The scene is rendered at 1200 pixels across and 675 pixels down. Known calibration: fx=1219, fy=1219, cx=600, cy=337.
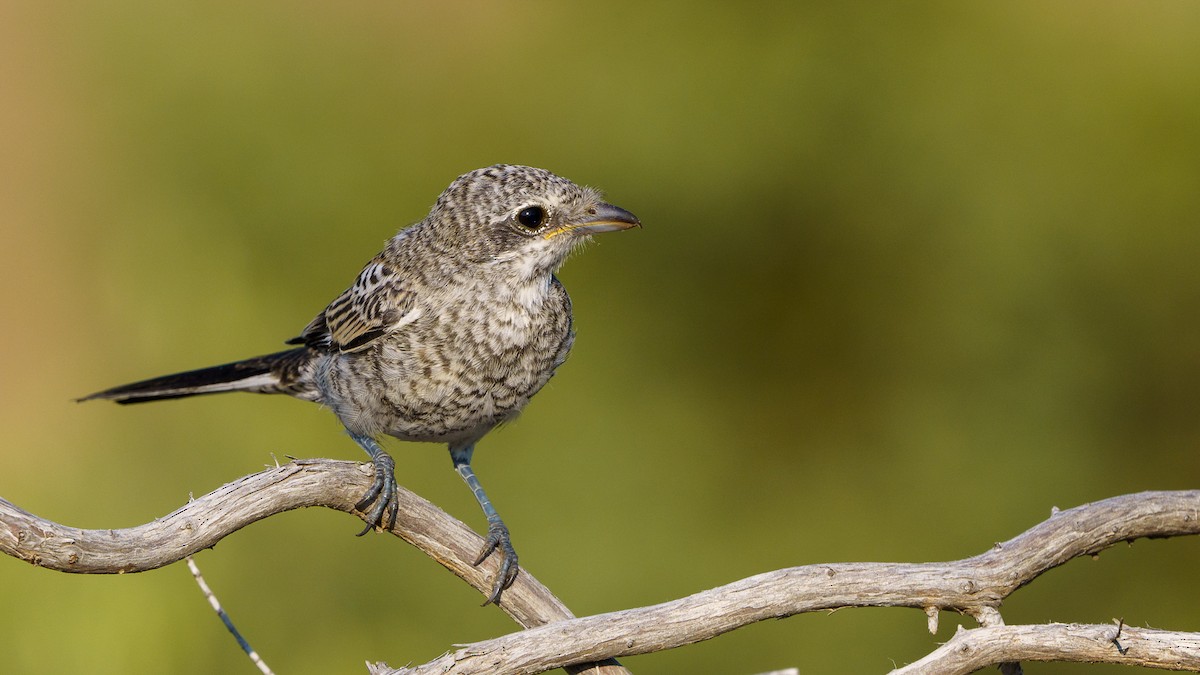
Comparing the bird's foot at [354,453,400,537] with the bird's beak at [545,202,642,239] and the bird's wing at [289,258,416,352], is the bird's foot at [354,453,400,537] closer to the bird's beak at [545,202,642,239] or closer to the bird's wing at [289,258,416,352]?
the bird's wing at [289,258,416,352]

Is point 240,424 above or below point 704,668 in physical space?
above

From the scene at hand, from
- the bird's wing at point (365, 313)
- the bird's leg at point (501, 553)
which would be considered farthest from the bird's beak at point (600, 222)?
the bird's leg at point (501, 553)

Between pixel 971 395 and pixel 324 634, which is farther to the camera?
pixel 971 395

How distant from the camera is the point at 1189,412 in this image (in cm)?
738

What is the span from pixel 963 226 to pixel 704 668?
10.3 feet

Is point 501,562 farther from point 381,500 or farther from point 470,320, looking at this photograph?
point 470,320

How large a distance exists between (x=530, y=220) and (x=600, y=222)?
0.26 metres

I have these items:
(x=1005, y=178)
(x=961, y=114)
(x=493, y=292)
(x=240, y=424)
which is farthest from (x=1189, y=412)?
(x=240, y=424)

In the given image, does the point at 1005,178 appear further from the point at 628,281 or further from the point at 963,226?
the point at 628,281

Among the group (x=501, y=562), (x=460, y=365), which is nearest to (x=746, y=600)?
(x=501, y=562)

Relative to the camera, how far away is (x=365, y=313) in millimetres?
4695

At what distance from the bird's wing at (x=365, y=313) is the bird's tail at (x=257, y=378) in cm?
9

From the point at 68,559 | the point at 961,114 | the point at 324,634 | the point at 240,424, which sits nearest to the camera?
the point at 68,559

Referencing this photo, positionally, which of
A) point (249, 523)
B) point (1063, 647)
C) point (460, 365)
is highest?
point (460, 365)
